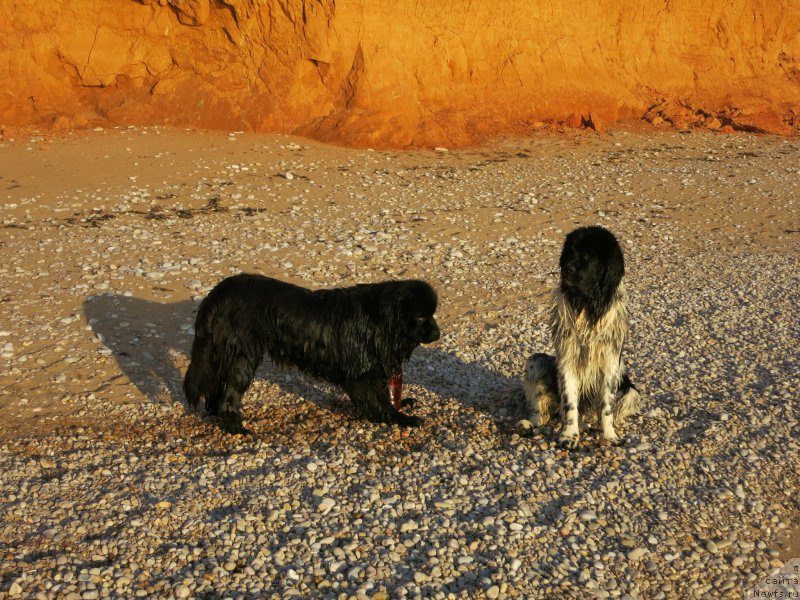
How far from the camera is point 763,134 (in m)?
20.6

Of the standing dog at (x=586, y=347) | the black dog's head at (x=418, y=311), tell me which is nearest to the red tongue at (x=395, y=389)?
the black dog's head at (x=418, y=311)

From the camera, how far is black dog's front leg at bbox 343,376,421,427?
6496 mm

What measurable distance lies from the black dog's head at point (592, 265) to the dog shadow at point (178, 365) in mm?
1511

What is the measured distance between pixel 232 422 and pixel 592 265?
3237 millimetres

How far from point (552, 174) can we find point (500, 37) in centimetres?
620

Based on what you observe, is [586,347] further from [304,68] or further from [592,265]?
[304,68]

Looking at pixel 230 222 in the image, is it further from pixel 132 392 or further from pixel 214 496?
pixel 214 496

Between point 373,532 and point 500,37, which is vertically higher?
point 500,37

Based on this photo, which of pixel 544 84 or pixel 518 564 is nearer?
Answer: pixel 518 564

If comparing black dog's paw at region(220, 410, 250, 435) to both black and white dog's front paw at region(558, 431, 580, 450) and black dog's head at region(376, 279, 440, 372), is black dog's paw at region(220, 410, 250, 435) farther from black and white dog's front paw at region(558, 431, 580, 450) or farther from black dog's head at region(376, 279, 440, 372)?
black and white dog's front paw at region(558, 431, 580, 450)

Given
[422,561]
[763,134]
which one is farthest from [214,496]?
[763,134]

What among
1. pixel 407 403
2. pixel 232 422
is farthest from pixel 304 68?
pixel 232 422

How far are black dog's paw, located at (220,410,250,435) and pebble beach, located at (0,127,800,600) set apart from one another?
8 centimetres

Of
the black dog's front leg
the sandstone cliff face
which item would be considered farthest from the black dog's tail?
the sandstone cliff face
